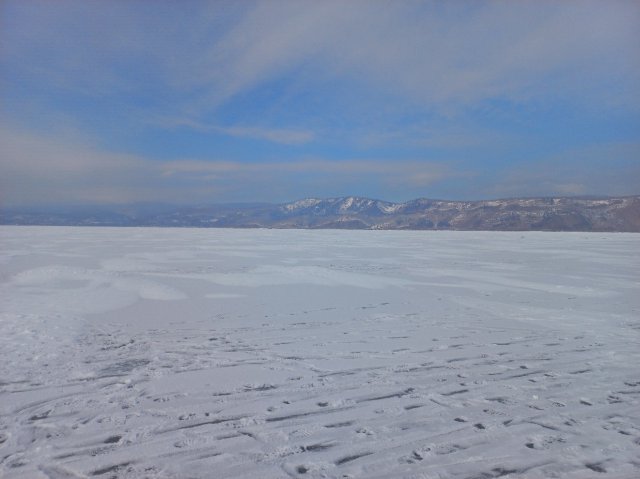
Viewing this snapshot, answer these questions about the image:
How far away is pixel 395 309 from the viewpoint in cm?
805

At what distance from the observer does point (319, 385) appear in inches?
167

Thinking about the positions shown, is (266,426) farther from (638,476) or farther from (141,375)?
(638,476)

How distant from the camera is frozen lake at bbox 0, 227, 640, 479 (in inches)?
115

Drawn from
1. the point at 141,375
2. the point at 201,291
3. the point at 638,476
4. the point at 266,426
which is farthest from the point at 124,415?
the point at 201,291

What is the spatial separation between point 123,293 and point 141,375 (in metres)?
5.68

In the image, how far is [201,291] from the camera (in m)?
9.93

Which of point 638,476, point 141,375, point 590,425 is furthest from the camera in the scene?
point 141,375

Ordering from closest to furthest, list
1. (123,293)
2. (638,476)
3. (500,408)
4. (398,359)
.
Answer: (638,476) < (500,408) < (398,359) < (123,293)

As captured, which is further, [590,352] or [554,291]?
[554,291]

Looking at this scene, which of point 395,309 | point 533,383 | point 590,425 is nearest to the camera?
point 590,425

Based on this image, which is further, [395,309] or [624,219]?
[624,219]

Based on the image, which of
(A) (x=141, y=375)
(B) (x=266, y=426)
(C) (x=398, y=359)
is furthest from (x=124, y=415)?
(C) (x=398, y=359)

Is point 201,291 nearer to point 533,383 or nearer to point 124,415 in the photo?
point 124,415

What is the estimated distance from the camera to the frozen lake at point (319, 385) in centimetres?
291
